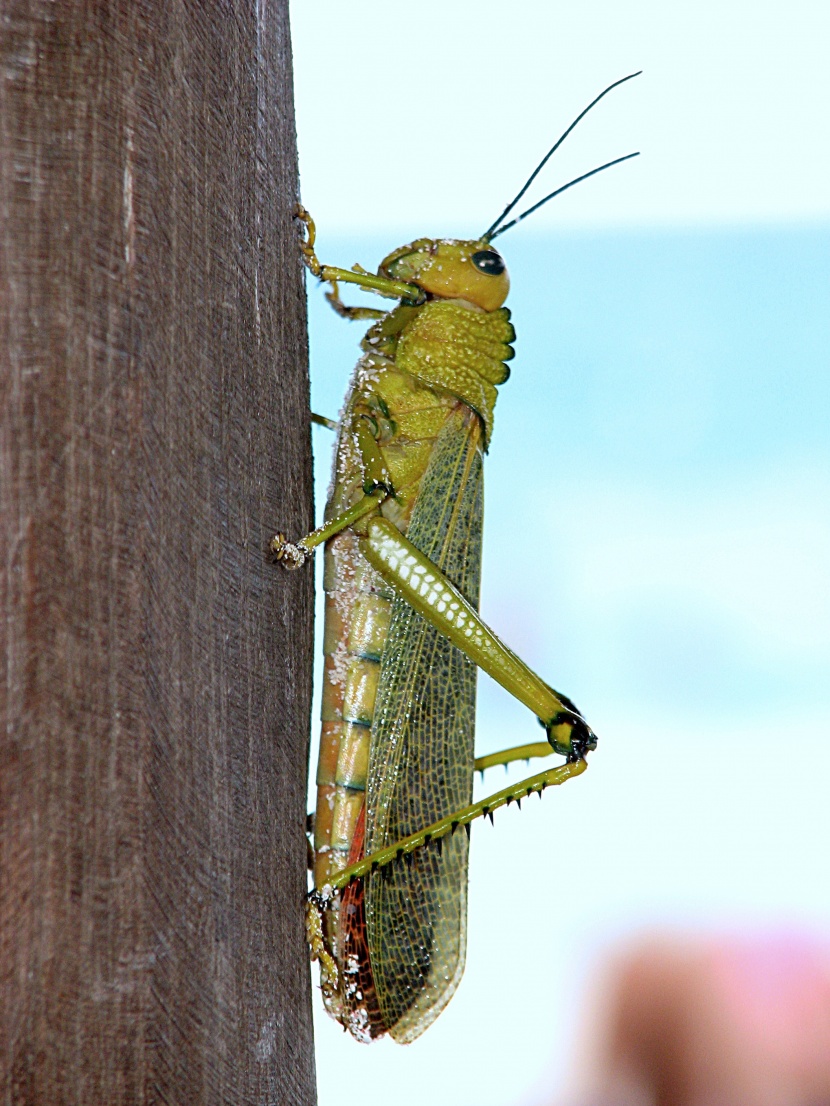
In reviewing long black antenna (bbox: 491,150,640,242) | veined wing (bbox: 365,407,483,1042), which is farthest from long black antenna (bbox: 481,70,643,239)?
veined wing (bbox: 365,407,483,1042)

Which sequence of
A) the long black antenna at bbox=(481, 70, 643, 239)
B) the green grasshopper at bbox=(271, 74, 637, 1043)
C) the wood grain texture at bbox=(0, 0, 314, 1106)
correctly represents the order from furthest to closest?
the long black antenna at bbox=(481, 70, 643, 239)
the green grasshopper at bbox=(271, 74, 637, 1043)
the wood grain texture at bbox=(0, 0, 314, 1106)

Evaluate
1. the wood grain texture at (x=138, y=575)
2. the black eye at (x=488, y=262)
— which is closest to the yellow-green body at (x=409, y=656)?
the black eye at (x=488, y=262)

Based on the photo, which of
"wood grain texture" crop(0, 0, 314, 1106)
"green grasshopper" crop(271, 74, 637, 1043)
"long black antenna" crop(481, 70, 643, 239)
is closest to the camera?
"wood grain texture" crop(0, 0, 314, 1106)

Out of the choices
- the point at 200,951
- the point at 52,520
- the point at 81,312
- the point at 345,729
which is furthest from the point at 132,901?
the point at 345,729

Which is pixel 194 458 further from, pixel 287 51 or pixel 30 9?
pixel 287 51

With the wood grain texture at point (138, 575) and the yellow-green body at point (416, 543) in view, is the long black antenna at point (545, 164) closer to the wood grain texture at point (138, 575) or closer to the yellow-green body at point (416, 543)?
the yellow-green body at point (416, 543)

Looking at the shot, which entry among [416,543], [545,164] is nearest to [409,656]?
[416,543]

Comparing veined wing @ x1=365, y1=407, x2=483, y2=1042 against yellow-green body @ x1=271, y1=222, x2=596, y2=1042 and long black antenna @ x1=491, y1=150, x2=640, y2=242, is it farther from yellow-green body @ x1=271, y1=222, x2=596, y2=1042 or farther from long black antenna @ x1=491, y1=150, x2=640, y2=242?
long black antenna @ x1=491, y1=150, x2=640, y2=242
